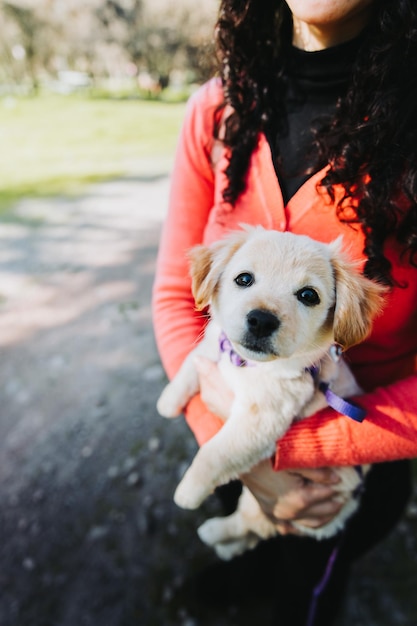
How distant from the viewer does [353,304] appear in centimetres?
130

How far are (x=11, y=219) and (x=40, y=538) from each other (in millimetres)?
5630

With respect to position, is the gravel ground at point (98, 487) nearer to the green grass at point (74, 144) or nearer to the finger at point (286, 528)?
the finger at point (286, 528)

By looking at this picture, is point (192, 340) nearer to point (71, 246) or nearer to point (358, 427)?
point (358, 427)

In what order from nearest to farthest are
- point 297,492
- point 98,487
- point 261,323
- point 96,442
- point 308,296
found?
→ 1. point 261,323
2. point 308,296
3. point 297,492
4. point 98,487
5. point 96,442

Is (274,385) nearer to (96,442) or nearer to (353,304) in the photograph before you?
(353,304)

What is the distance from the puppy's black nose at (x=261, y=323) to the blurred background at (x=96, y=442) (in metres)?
1.25

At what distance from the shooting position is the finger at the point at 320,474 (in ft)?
5.08

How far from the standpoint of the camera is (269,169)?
4.81ft

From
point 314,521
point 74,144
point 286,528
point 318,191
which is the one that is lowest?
point 74,144

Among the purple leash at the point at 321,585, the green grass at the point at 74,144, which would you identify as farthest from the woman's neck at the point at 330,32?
the green grass at the point at 74,144

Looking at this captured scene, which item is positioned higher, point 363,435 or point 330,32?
point 330,32

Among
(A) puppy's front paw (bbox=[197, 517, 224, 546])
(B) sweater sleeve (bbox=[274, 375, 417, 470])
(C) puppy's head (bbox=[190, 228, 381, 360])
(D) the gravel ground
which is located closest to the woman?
(B) sweater sleeve (bbox=[274, 375, 417, 470])

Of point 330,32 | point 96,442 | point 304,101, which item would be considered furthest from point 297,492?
point 96,442

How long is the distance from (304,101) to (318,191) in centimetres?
36
